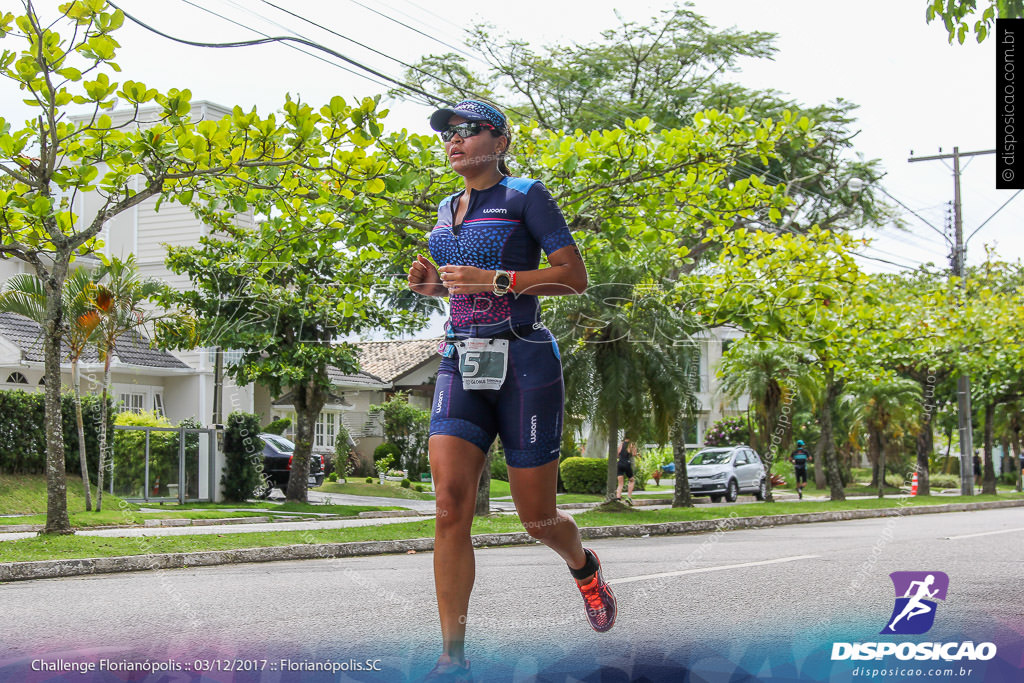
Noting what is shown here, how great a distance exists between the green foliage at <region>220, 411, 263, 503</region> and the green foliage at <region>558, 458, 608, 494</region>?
11117mm

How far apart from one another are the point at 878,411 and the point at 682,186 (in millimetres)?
23152

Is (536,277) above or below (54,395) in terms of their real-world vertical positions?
above

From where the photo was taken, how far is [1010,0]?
6125 mm

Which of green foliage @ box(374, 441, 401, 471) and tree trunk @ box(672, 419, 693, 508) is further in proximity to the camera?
green foliage @ box(374, 441, 401, 471)

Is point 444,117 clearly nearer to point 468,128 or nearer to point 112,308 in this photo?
point 468,128

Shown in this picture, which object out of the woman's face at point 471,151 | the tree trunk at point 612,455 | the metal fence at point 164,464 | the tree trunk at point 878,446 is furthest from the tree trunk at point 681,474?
the woman's face at point 471,151

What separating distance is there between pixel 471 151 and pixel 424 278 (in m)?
0.48

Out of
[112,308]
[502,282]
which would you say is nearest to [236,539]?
[112,308]

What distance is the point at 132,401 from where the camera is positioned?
25953mm

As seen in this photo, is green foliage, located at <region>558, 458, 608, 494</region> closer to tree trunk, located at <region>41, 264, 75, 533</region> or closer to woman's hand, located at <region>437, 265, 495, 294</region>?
tree trunk, located at <region>41, 264, 75, 533</region>

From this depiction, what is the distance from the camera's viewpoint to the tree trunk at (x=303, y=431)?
19.9 meters

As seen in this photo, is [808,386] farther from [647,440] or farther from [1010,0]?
[1010,0]

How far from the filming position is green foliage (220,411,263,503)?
20.6 m

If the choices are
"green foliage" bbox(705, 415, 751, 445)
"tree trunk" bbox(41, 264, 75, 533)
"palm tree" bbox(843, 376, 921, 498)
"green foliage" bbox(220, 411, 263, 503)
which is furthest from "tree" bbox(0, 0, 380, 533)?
"green foliage" bbox(705, 415, 751, 445)
